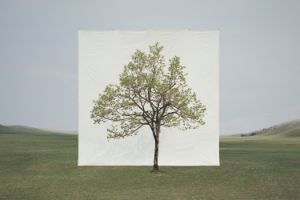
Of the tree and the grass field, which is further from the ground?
the tree

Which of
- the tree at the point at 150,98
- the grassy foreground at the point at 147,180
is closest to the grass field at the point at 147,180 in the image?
the grassy foreground at the point at 147,180

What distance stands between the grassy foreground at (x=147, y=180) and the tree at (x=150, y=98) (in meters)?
2.62

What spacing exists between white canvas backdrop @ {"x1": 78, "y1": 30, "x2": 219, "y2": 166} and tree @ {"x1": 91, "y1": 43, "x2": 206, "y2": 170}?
0.63 metres

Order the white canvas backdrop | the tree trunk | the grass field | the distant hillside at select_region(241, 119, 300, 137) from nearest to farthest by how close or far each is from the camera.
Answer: the grass field, the tree trunk, the white canvas backdrop, the distant hillside at select_region(241, 119, 300, 137)

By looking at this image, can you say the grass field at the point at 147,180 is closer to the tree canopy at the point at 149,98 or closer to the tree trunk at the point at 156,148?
the tree trunk at the point at 156,148

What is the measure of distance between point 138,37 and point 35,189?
11473 mm

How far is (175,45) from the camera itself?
29.8m

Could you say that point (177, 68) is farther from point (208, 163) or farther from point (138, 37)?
point (208, 163)

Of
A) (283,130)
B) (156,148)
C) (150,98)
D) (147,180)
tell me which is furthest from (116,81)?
(283,130)

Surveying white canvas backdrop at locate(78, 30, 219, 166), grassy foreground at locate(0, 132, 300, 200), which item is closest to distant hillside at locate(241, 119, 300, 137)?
grassy foreground at locate(0, 132, 300, 200)

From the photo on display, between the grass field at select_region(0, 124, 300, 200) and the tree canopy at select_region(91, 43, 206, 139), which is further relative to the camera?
the tree canopy at select_region(91, 43, 206, 139)

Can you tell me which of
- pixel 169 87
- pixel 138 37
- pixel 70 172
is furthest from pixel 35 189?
pixel 138 37

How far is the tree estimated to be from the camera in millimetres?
27891

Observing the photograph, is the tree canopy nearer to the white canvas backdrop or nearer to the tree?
the tree
